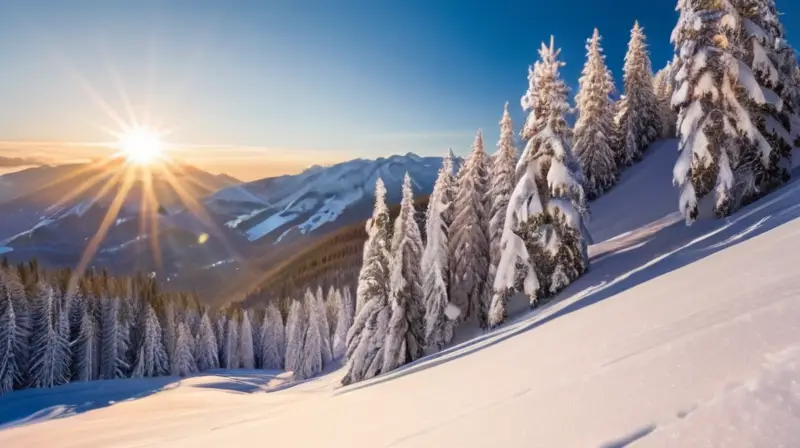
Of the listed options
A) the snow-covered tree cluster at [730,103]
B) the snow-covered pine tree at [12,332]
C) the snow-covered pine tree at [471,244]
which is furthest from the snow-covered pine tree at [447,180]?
the snow-covered pine tree at [12,332]

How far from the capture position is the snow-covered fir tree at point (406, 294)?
2925 cm

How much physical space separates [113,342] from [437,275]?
52.1 meters

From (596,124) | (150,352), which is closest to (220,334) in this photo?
(150,352)

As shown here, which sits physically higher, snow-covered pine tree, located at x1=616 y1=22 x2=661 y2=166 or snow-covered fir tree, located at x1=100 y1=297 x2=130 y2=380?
snow-covered pine tree, located at x1=616 y1=22 x2=661 y2=166

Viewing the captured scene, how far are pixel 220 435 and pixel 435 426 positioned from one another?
28.3 feet

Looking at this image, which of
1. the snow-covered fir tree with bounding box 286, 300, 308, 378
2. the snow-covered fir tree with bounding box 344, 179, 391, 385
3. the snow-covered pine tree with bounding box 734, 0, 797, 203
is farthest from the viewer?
the snow-covered fir tree with bounding box 286, 300, 308, 378

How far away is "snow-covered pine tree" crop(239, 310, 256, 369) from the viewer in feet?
288

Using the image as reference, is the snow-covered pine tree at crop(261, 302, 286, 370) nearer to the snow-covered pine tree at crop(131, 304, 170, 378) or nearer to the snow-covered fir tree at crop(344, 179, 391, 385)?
the snow-covered pine tree at crop(131, 304, 170, 378)

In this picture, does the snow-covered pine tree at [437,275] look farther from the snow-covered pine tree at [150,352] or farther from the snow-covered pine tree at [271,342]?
the snow-covered pine tree at [271,342]

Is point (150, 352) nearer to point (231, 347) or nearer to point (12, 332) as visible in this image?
point (12, 332)

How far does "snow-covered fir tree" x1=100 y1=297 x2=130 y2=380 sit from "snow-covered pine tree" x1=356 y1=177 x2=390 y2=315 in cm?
4699

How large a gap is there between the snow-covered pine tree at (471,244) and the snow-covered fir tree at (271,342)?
66.8m

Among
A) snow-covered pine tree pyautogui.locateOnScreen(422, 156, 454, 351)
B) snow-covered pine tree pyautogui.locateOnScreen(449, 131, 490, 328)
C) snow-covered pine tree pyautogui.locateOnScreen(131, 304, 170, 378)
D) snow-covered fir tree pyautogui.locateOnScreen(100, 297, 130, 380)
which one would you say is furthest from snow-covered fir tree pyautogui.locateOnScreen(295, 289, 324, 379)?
snow-covered pine tree pyautogui.locateOnScreen(449, 131, 490, 328)

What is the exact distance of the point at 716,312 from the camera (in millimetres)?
5629
